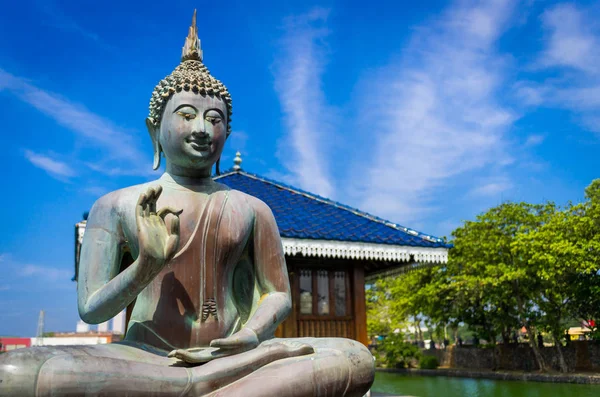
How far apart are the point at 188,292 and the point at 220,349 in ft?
1.39

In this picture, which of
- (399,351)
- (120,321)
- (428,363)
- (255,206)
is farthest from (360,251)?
(120,321)

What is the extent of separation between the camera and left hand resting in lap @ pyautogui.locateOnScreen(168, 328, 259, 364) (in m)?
2.25

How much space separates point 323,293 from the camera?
8844mm

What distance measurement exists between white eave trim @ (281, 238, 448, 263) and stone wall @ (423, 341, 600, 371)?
532 inches

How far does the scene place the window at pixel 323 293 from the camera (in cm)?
873

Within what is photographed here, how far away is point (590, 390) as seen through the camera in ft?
44.8

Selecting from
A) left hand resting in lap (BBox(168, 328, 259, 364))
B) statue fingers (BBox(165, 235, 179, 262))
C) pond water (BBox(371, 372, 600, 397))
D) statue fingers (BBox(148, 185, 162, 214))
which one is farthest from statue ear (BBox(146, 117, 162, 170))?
pond water (BBox(371, 372, 600, 397))

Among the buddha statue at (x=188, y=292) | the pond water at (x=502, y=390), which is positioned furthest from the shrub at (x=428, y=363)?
the buddha statue at (x=188, y=292)

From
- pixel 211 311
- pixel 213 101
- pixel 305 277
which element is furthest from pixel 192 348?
pixel 305 277

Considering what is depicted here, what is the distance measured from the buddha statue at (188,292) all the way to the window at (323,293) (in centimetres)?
594

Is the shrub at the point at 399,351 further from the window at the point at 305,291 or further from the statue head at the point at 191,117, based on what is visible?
the statue head at the point at 191,117

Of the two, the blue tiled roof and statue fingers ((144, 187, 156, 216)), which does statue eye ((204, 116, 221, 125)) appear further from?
the blue tiled roof

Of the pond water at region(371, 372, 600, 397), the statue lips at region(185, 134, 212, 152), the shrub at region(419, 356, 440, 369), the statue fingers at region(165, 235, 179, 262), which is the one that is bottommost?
the pond water at region(371, 372, 600, 397)

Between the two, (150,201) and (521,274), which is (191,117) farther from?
(521,274)
